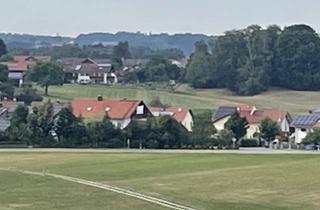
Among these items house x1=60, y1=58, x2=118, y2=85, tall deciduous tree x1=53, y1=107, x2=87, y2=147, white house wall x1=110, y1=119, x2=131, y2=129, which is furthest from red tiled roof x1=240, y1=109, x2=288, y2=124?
house x1=60, y1=58, x2=118, y2=85

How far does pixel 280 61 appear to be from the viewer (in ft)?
391

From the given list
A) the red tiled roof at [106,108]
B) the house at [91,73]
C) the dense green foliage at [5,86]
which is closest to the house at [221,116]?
the red tiled roof at [106,108]

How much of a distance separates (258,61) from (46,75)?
31.8 meters

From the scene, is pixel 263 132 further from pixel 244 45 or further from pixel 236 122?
pixel 244 45

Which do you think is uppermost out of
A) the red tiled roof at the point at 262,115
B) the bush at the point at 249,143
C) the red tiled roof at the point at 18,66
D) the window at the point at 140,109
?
the red tiled roof at the point at 18,66

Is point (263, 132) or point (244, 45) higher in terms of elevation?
point (244, 45)

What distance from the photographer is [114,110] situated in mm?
71812

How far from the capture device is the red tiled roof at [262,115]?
7688 centimetres

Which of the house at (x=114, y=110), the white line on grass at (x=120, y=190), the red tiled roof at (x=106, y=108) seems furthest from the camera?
the red tiled roof at (x=106, y=108)

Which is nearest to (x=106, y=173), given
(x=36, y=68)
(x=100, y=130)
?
(x=100, y=130)

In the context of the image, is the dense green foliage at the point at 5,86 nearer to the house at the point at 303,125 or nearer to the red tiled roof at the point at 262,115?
the red tiled roof at the point at 262,115

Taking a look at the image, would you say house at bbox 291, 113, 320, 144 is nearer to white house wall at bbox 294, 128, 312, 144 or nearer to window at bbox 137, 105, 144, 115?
white house wall at bbox 294, 128, 312, 144

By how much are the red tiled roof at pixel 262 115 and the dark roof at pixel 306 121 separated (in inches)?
57.6

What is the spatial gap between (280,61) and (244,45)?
19.1 ft
